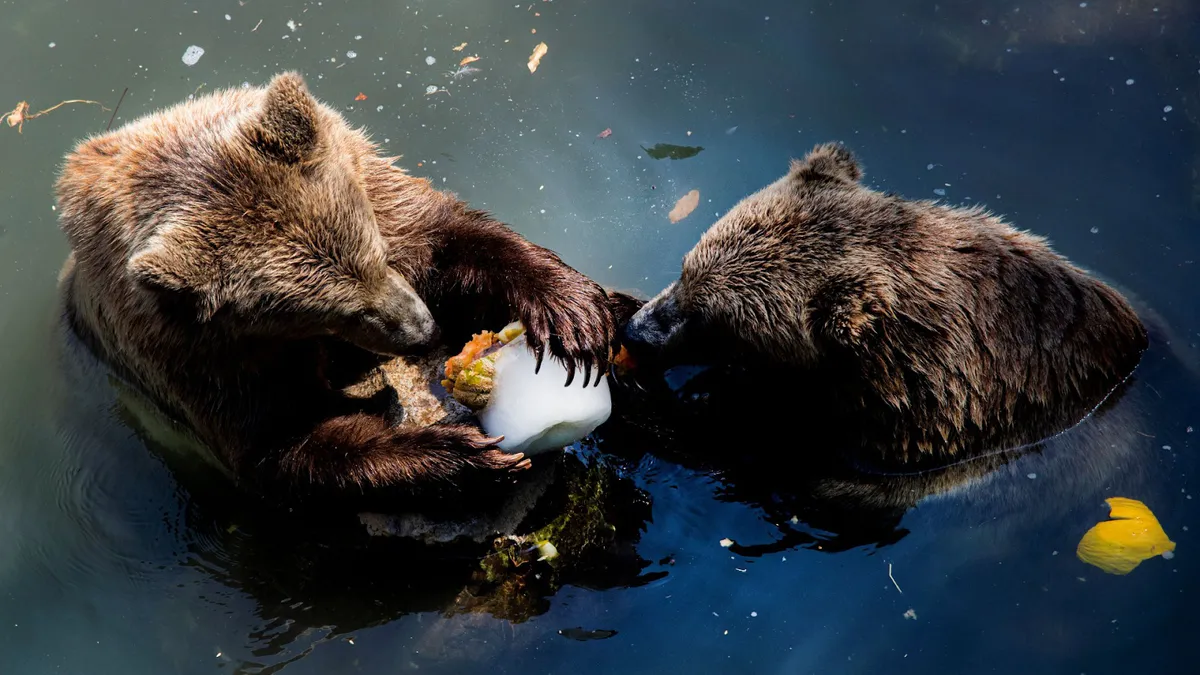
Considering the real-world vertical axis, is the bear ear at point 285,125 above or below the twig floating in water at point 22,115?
above

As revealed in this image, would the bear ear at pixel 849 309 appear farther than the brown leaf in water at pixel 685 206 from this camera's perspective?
No

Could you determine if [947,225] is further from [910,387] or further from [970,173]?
[970,173]

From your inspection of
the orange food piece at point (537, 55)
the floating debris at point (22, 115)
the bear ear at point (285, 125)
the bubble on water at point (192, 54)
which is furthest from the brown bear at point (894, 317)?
the floating debris at point (22, 115)

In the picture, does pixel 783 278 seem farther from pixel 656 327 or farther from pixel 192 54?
pixel 192 54

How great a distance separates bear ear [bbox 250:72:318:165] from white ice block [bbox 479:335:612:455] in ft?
4.67

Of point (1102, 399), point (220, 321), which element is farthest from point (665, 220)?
point (220, 321)

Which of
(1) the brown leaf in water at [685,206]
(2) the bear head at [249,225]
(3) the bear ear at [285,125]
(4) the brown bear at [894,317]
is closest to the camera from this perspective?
(2) the bear head at [249,225]

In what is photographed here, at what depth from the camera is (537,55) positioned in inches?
310

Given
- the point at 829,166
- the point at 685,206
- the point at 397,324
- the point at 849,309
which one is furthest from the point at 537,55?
the point at 849,309

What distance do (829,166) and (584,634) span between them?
298 cm

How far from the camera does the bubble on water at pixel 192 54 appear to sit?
7.87 metres

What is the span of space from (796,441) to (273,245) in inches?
126

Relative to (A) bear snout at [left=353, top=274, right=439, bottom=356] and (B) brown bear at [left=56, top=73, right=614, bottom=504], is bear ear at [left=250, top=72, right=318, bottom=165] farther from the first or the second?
(A) bear snout at [left=353, top=274, right=439, bottom=356]

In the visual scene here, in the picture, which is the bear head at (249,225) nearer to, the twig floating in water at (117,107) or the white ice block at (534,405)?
the white ice block at (534,405)
